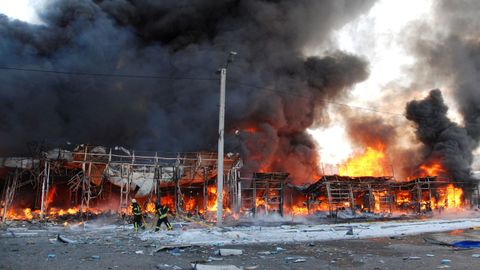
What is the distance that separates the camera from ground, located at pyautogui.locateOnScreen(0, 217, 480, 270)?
8.38 meters

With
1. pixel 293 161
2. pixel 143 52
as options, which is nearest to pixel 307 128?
pixel 293 161

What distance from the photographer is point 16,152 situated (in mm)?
23719

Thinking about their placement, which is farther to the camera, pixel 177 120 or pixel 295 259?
pixel 177 120

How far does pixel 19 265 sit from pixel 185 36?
32.5 metres

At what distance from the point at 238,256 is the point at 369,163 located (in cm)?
3715

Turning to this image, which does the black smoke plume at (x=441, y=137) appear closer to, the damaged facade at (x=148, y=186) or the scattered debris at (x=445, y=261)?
the damaged facade at (x=148, y=186)

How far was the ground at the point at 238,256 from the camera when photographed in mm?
8383

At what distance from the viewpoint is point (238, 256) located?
9766mm

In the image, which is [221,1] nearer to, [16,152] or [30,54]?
[30,54]

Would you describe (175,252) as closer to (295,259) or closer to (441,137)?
(295,259)

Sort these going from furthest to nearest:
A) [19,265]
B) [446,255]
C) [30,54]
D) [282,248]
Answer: [30,54], [282,248], [446,255], [19,265]

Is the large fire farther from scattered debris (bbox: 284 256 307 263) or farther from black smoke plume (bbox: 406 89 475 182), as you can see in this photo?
scattered debris (bbox: 284 256 307 263)

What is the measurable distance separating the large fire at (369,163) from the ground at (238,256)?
30992mm

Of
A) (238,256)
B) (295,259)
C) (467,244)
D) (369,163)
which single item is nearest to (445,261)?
(295,259)
